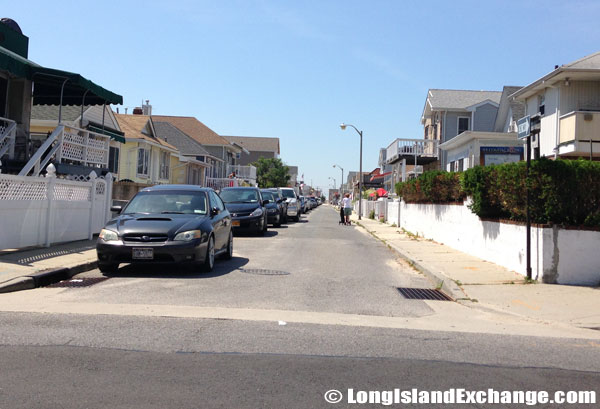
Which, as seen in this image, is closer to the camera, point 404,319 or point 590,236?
point 404,319

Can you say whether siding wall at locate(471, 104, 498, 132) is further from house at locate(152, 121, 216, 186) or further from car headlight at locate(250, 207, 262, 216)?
car headlight at locate(250, 207, 262, 216)

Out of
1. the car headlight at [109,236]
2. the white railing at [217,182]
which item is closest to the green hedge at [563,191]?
the car headlight at [109,236]

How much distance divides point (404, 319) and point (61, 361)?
419 cm

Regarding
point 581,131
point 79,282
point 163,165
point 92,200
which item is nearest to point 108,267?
point 79,282

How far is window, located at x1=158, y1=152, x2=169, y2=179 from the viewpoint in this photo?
3766cm

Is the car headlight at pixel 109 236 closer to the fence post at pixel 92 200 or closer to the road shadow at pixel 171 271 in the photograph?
the road shadow at pixel 171 271

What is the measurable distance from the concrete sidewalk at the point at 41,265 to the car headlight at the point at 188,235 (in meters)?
2.04

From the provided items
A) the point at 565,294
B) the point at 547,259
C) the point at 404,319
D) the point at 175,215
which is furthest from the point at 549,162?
the point at 175,215

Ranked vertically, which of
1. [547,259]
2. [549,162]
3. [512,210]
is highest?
[549,162]

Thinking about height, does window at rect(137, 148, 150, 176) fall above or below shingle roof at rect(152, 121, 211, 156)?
below

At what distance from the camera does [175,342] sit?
555cm

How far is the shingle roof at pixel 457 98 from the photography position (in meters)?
37.7

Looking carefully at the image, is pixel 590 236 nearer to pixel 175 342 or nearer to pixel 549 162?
pixel 549 162

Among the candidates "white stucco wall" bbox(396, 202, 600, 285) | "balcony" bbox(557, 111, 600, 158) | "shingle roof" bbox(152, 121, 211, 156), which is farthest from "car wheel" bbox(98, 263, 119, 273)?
"shingle roof" bbox(152, 121, 211, 156)
